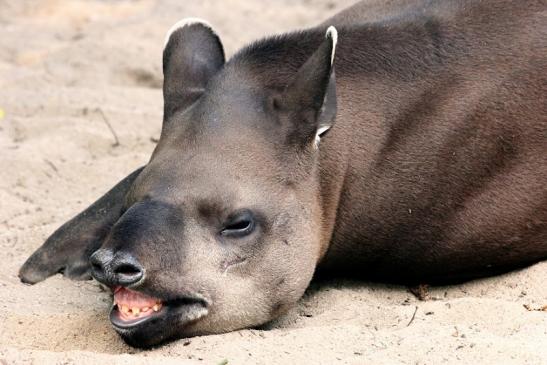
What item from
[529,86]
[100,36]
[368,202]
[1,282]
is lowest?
[100,36]

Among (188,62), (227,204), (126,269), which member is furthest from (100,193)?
(126,269)

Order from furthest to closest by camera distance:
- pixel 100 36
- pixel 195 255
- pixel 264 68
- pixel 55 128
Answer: pixel 100 36 → pixel 55 128 → pixel 264 68 → pixel 195 255

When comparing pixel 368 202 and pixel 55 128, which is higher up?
pixel 368 202

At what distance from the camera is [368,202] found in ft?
20.2

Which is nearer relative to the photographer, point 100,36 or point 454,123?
point 454,123

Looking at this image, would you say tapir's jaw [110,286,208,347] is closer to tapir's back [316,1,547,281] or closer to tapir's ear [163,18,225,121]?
tapir's back [316,1,547,281]

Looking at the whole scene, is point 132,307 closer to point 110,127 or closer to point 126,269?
point 126,269

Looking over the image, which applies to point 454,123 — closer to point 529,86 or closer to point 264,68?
point 529,86

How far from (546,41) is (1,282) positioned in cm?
306

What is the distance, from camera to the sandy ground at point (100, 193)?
5258 mm

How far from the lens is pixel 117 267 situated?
514 cm

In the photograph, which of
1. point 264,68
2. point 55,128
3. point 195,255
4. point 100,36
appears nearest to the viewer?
point 195,255

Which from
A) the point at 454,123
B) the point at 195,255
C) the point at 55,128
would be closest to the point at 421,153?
the point at 454,123

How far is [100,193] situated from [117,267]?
8.46 ft
